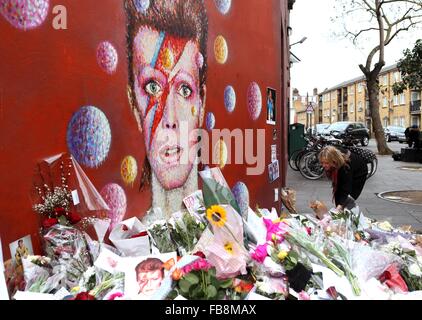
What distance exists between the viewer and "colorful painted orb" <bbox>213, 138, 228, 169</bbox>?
5.44 m

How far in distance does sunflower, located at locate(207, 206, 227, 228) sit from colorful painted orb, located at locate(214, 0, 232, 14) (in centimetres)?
349

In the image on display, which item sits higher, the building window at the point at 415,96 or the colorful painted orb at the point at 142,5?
the building window at the point at 415,96

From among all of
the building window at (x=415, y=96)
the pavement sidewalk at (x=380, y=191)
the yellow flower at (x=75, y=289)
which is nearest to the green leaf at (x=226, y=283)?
the yellow flower at (x=75, y=289)

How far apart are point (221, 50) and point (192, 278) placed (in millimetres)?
3764

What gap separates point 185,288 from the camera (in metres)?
2.21

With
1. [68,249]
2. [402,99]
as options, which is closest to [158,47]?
[68,249]

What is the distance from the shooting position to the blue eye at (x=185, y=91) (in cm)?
457

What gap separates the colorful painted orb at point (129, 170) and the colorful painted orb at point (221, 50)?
209 cm

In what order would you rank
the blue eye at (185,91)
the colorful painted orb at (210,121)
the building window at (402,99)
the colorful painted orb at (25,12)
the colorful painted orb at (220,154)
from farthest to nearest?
the building window at (402,99) < the colorful painted orb at (220,154) < the colorful painted orb at (210,121) < the blue eye at (185,91) < the colorful painted orb at (25,12)

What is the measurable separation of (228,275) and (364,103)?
239ft

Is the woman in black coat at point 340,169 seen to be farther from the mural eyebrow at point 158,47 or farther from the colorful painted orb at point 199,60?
the mural eyebrow at point 158,47

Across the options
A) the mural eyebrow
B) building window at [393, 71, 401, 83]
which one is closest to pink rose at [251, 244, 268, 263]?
the mural eyebrow
